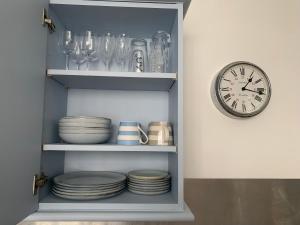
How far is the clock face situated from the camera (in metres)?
1.08

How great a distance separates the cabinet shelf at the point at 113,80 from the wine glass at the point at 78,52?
10cm

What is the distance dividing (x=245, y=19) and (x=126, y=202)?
1.09 m

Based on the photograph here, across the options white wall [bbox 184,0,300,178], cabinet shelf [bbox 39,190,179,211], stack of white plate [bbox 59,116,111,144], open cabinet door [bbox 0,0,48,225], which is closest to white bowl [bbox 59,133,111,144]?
stack of white plate [bbox 59,116,111,144]

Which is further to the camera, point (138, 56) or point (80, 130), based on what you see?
point (138, 56)

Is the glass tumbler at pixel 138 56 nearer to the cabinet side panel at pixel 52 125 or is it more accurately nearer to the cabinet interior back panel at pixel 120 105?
the cabinet interior back panel at pixel 120 105

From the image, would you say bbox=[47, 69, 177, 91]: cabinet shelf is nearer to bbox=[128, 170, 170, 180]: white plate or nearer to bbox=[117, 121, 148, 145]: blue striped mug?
bbox=[117, 121, 148, 145]: blue striped mug

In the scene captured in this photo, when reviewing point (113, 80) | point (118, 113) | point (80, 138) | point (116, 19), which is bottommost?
point (80, 138)

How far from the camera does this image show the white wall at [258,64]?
1.10 m

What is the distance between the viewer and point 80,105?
1033 millimetres

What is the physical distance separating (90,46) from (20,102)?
16.0 inches

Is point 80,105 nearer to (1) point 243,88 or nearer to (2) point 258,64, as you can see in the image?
(1) point 243,88

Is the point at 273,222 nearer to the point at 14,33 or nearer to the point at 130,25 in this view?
the point at 130,25

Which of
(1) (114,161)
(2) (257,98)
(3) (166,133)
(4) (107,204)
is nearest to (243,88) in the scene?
(2) (257,98)

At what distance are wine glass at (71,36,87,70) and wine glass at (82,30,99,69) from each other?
0.01 metres
